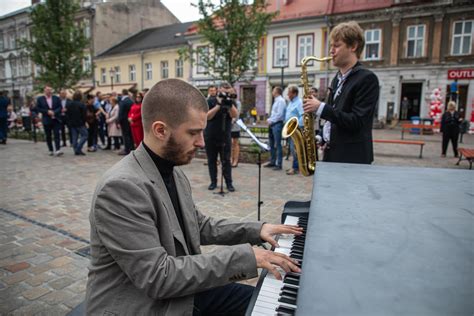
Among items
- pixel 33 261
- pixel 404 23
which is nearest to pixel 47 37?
pixel 33 261

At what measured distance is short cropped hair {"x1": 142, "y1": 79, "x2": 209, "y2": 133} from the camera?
1.46 m

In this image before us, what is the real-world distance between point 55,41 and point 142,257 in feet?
62.4

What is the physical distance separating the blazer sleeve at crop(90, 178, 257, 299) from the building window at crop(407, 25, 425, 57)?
24795mm

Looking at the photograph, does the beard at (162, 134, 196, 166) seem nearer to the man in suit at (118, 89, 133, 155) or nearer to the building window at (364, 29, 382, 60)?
the man in suit at (118, 89, 133, 155)

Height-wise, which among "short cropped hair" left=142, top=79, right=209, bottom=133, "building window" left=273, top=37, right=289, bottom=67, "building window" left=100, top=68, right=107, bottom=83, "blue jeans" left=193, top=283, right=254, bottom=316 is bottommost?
"blue jeans" left=193, top=283, right=254, bottom=316

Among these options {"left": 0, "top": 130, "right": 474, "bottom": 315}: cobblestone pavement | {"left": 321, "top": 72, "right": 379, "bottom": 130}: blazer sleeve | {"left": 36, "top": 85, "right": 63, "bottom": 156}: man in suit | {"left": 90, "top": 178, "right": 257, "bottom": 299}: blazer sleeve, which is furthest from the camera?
{"left": 36, "top": 85, "right": 63, "bottom": 156}: man in suit

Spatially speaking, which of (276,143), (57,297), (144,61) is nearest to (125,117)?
(276,143)

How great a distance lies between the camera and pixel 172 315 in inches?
52.1

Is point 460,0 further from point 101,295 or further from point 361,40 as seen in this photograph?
point 101,295

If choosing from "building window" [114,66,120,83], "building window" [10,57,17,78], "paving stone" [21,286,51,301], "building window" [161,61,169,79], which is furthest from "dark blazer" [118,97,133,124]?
"building window" [10,57,17,78]

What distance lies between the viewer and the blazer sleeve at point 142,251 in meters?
1.24

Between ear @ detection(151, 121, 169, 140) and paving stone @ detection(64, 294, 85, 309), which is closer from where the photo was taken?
ear @ detection(151, 121, 169, 140)

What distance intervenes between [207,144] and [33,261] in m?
3.21

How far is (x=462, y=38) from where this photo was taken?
2061 centimetres
